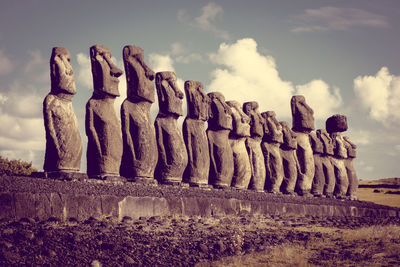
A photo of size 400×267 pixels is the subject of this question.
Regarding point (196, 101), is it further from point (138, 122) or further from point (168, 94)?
point (138, 122)

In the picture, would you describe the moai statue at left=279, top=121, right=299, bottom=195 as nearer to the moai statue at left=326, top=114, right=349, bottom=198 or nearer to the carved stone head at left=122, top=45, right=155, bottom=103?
the moai statue at left=326, top=114, right=349, bottom=198

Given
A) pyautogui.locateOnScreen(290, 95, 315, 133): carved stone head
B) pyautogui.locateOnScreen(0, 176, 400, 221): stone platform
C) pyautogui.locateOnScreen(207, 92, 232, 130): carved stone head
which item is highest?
pyautogui.locateOnScreen(290, 95, 315, 133): carved stone head

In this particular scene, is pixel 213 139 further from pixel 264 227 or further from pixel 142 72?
pixel 264 227

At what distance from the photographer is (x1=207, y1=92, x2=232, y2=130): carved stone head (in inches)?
519

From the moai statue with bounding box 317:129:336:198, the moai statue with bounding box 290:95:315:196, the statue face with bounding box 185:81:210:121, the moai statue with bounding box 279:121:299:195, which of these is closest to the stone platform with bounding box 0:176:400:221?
the statue face with bounding box 185:81:210:121

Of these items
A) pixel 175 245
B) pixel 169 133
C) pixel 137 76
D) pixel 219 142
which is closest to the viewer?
pixel 175 245

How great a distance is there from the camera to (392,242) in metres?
7.35

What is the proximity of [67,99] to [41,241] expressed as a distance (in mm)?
4733

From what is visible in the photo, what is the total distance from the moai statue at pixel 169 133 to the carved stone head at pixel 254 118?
12.3ft

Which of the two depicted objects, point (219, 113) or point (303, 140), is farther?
point (303, 140)

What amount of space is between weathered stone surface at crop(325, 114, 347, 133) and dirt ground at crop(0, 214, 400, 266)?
1261 cm

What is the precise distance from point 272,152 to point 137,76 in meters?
6.27

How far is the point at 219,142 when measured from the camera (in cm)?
1315

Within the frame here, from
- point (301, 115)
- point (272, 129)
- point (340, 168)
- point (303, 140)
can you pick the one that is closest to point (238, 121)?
point (272, 129)
